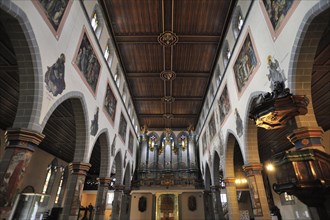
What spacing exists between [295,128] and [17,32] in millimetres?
7814

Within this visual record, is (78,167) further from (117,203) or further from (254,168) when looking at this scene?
(117,203)

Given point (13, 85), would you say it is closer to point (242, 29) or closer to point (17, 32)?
point (17, 32)

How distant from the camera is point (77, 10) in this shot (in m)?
8.55

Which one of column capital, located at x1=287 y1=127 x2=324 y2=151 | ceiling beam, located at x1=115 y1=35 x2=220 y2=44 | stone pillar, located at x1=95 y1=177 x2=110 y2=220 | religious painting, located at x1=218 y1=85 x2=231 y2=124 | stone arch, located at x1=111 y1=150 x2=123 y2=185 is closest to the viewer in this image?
column capital, located at x1=287 y1=127 x2=324 y2=151

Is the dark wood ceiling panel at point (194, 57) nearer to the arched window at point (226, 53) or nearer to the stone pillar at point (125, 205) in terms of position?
the arched window at point (226, 53)

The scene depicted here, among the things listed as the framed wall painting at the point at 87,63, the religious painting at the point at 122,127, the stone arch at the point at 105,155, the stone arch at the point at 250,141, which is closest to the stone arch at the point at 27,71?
the framed wall painting at the point at 87,63

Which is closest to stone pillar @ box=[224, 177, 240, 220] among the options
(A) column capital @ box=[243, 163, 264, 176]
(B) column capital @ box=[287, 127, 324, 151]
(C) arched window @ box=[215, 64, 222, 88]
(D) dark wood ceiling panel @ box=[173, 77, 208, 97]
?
(A) column capital @ box=[243, 163, 264, 176]

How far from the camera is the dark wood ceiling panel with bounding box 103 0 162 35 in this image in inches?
441

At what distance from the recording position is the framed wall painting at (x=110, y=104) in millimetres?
12367

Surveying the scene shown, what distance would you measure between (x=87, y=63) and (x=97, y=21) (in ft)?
9.84

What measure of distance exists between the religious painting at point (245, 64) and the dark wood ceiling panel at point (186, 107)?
32.6ft

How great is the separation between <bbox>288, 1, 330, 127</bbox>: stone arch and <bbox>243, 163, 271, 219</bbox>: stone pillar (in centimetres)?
444

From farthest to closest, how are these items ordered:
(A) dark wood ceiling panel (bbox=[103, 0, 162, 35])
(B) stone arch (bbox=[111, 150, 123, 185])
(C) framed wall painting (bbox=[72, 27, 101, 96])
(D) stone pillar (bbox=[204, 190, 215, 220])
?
1. (D) stone pillar (bbox=[204, 190, 215, 220])
2. (B) stone arch (bbox=[111, 150, 123, 185])
3. (A) dark wood ceiling panel (bbox=[103, 0, 162, 35])
4. (C) framed wall painting (bbox=[72, 27, 101, 96])

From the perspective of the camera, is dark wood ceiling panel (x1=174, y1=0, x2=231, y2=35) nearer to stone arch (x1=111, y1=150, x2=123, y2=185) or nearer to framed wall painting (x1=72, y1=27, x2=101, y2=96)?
framed wall painting (x1=72, y1=27, x2=101, y2=96)
